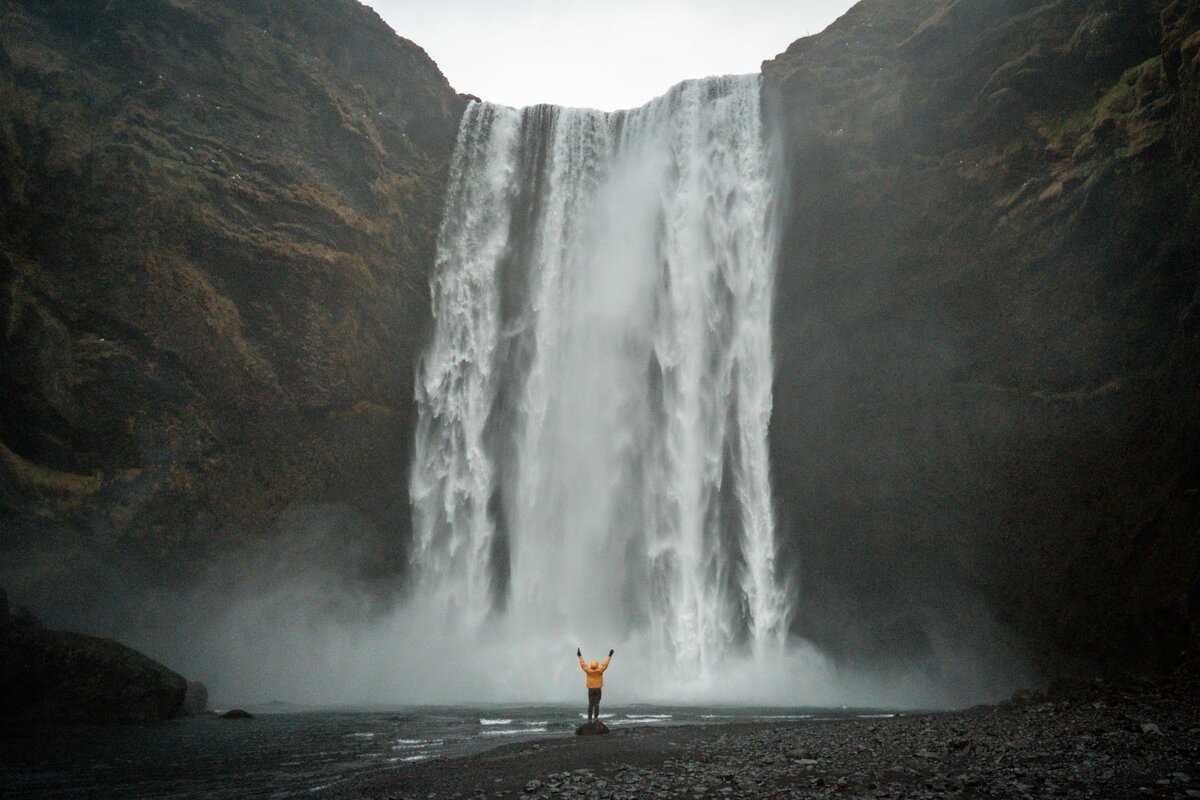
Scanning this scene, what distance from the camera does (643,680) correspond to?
88.9 ft

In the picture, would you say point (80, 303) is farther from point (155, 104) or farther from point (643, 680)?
point (643, 680)

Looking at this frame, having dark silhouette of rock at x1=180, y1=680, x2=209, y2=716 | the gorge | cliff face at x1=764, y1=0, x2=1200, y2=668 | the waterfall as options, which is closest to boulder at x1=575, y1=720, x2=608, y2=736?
the gorge

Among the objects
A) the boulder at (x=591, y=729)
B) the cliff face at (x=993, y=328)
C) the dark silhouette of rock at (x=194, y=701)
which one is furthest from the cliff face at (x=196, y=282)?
the boulder at (x=591, y=729)

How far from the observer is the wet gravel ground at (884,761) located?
8.28 metres

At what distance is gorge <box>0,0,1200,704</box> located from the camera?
23.4 metres

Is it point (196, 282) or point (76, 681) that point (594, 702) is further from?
point (196, 282)

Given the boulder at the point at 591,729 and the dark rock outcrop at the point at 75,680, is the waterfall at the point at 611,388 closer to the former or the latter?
the dark rock outcrop at the point at 75,680

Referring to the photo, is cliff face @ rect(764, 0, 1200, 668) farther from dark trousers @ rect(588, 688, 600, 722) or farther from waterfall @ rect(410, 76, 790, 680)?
dark trousers @ rect(588, 688, 600, 722)

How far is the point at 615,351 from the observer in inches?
1318

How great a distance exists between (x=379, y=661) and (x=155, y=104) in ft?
73.5

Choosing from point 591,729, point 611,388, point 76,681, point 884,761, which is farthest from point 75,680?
point 611,388

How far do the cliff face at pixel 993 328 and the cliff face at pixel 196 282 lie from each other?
16.8 metres

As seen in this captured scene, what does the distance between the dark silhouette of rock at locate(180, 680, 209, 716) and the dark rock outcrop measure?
1132mm

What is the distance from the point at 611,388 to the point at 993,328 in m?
14.5
